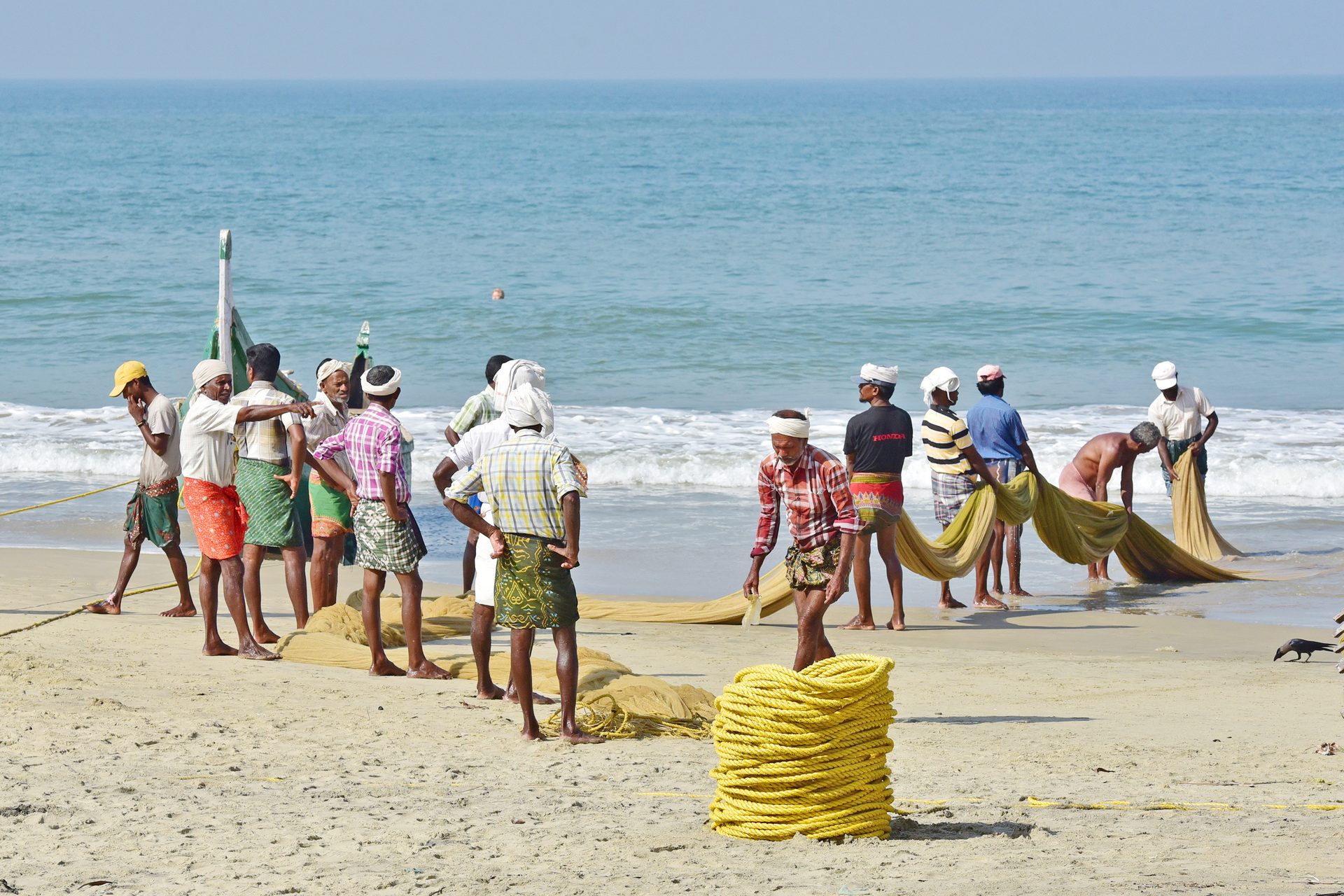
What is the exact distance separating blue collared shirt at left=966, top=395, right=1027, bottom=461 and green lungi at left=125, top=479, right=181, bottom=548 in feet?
15.8

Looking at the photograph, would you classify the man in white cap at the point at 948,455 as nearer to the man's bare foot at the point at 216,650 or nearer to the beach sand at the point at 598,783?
the beach sand at the point at 598,783

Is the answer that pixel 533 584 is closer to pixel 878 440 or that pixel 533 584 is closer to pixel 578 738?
pixel 578 738

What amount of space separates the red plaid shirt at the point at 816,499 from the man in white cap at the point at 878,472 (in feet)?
5.96

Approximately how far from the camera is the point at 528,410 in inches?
225

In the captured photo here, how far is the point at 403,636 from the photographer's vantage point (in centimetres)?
782

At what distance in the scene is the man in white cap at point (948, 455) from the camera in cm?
882

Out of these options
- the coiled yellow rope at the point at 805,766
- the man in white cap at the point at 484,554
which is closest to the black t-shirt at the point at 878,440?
the man in white cap at the point at 484,554

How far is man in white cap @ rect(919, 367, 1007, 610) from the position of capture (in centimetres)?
882

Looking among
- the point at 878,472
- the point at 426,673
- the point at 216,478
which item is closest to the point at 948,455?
the point at 878,472

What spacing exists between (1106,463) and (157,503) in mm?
6249

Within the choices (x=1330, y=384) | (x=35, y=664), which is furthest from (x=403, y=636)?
(x=1330, y=384)

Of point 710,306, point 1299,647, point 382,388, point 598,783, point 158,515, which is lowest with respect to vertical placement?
point 598,783

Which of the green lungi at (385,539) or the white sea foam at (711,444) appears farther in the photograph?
the white sea foam at (711,444)

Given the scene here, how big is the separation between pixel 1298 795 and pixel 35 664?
5312mm
